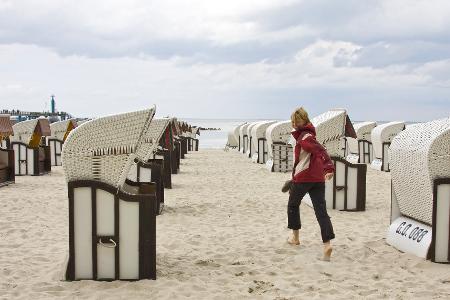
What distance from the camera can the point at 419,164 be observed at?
536 cm

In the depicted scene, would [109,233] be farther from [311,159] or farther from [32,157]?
[32,157]

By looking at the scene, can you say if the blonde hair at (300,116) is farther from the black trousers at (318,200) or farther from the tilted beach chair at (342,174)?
the tilted beach chair at (342,174)

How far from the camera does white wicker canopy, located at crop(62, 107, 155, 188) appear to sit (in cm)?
452

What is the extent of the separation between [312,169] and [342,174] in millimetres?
3600

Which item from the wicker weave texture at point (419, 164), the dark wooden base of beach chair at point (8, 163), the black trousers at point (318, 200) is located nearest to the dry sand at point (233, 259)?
the black trousers at point (318, 200)

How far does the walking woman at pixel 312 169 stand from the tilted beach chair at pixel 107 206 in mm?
1548

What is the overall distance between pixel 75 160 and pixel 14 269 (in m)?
1.33

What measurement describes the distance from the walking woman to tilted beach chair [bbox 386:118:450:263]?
2.88 ft

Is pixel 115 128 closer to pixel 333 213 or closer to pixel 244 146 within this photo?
pixel 333 213

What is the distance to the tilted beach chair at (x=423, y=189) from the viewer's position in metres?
5.21

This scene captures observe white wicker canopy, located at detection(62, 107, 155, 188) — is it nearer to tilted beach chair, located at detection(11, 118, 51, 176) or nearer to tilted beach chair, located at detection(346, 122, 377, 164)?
tilted beach chair, located at detection(11, 118, 51, 176)

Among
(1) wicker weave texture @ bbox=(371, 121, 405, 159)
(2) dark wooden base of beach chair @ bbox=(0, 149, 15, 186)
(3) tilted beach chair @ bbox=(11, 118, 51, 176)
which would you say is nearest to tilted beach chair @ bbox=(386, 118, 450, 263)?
(2) dark wooden base of beach chair @ bbox=(0, 149, 15, 186)

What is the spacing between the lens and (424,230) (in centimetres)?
548

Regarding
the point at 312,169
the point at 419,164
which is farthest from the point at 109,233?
the point at 419,164
